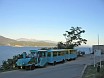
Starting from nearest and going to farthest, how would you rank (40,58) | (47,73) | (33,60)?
(47,73) → (33,60) → (40,58)

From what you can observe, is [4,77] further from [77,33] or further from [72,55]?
[77,33]

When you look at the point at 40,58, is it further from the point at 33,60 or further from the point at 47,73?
the point at 47,73

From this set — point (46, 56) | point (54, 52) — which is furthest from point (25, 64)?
point (54, 52)

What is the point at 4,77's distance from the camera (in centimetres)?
2044

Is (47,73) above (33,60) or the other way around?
the other way around

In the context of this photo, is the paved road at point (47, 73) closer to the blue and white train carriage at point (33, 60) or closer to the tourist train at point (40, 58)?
the blue and white train carriage at point (33, 60)

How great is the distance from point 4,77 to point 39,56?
11.7m

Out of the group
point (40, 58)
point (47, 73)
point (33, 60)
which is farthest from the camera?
point (40, 58)

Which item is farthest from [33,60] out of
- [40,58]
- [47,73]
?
[47,73]

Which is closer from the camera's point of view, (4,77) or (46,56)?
(4,77)

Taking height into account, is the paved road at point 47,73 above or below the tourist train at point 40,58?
below

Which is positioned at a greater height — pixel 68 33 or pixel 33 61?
pixel 68 33

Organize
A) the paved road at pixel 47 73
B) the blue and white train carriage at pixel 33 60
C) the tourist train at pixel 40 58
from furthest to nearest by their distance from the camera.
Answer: the tourist train at pixel 40 58
the blue and white train carriage at pixel 33 60
the paved road at pixel 47 73

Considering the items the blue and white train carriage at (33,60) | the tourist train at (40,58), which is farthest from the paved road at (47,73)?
the tourist train at (40,58)
